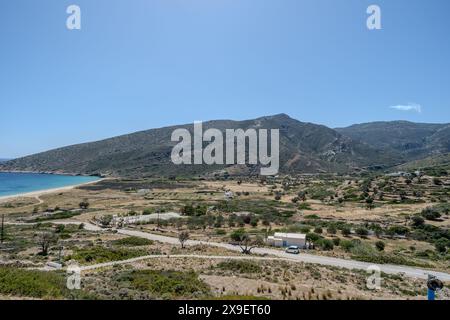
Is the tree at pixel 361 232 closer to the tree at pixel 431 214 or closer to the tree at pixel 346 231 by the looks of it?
the tree at pixel 346 231

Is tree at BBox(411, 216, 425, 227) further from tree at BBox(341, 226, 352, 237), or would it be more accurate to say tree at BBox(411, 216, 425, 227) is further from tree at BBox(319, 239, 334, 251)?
tree at BBox(319, 239, 334, 251)

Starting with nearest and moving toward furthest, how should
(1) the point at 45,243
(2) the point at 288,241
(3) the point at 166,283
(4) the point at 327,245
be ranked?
(3) the point at 166,283, (1) the point at 45,243, (4) the point at 327,245, (2) the point at 288,241

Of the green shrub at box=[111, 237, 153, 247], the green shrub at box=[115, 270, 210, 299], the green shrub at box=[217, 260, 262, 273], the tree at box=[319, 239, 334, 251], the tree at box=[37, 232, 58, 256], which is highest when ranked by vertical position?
the green shrub at box=[115, 270, 210, 299]

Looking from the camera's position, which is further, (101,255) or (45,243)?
(45,243)

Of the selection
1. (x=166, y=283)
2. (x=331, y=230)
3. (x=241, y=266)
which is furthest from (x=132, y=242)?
(x=331, y=230)

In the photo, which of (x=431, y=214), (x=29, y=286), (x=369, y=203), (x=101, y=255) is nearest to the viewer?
(x=29, y=286)

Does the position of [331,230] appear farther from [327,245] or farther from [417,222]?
[417,222]

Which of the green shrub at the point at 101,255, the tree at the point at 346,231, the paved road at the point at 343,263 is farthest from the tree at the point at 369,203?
the green shrub at the point at 101,255

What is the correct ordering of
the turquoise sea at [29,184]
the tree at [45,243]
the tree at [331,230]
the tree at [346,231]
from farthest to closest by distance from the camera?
1. the turquoise sea at [29,184]
2. the tree at [331,230]
3. the tree at [346,231]
4. the tree at [45,243]

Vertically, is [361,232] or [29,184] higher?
[29,184]

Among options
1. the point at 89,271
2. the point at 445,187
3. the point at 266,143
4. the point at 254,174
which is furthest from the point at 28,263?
the point at 266,143

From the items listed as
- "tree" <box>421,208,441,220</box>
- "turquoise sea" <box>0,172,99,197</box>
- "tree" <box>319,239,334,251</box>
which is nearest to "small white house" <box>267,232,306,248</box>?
"tree" <box>319,239,334,251</box>

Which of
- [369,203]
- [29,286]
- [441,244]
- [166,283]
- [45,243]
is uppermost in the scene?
[29,286]
